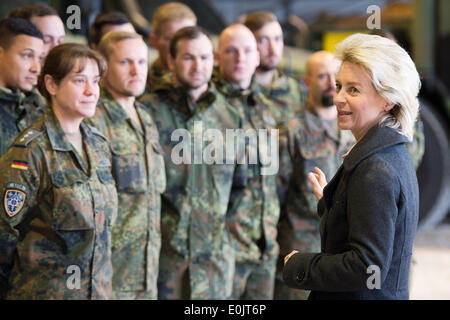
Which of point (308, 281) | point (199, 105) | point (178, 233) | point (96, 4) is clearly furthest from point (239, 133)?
point (96, 4)

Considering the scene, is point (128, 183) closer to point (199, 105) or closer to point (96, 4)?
point (199, 105)

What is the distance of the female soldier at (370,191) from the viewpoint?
1533 mm

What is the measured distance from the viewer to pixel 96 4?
4566mm

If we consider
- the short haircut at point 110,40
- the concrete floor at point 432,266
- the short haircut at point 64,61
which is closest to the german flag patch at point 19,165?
the short haircut at point 64,61

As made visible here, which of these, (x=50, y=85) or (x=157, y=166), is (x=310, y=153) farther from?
(x=50, y=85)

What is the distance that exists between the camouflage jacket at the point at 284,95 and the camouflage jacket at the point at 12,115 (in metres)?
1.30

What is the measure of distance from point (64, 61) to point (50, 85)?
0.09m

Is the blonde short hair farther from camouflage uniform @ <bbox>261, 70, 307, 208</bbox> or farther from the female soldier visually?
camouflage uniform @ <bbox>261, 70, 307, 208</bbox>

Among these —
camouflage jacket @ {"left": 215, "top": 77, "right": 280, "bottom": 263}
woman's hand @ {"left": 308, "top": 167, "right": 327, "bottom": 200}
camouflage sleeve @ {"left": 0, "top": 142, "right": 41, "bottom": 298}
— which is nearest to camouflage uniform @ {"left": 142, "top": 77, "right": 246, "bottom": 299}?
camouflage jacket @ {"left": 215, "top": 77, "right": 280, "bottom": 263}

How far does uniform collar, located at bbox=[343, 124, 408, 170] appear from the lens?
1585 mm

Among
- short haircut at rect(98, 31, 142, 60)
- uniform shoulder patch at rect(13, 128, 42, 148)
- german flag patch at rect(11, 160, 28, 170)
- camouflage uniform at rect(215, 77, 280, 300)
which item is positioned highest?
short haircut at rect(98, 31, 142, 60)

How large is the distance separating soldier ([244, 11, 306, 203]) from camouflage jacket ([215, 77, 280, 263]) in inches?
4.9

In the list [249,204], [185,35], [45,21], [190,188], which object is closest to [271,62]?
[185,35]

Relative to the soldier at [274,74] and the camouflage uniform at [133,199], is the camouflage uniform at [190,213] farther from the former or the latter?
the soldier at [274,74]
